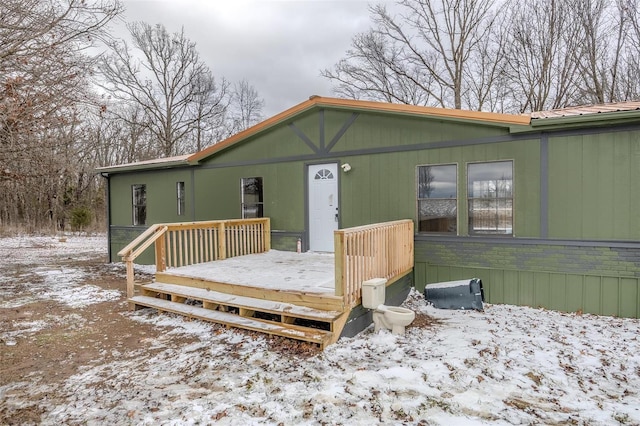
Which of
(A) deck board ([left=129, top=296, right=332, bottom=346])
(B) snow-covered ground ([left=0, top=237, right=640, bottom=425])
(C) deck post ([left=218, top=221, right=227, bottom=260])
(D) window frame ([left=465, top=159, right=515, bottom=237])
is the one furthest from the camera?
(C) deck post ([left=218, top=221, right=227, bottom=260])

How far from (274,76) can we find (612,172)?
65.6 ft

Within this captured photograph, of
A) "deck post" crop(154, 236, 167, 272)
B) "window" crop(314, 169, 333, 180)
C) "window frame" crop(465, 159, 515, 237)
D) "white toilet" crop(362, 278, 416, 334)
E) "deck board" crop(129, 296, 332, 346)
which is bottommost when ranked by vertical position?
"deck board" crop(129, 296, 332, 346)

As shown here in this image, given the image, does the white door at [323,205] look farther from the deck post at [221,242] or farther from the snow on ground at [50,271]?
the snow on ground at [50,271]

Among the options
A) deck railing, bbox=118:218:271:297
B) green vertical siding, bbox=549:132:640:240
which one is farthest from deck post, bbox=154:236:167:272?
green vertical siding, bbox=549:132:640:240

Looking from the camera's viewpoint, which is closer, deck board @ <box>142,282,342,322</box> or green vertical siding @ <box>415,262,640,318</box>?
deck board @ <box>142,282,342,322</box>

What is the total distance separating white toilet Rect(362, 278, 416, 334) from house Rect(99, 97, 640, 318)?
2280 mm

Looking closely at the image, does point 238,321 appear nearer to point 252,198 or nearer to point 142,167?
point 252,198

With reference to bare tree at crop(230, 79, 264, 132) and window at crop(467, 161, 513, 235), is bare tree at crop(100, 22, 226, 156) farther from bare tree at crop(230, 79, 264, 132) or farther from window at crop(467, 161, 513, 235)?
window at crop(467, 161, 513, 235)

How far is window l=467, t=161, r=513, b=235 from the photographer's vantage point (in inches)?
228

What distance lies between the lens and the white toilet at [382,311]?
4238mm

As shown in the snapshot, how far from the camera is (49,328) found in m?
4.73

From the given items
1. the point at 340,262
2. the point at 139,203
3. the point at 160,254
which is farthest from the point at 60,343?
the point at 139,203

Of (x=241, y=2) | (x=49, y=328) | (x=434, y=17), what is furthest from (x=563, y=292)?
(x=434, y=17)

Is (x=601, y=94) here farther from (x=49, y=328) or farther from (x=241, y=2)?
(x=49, y=328)
